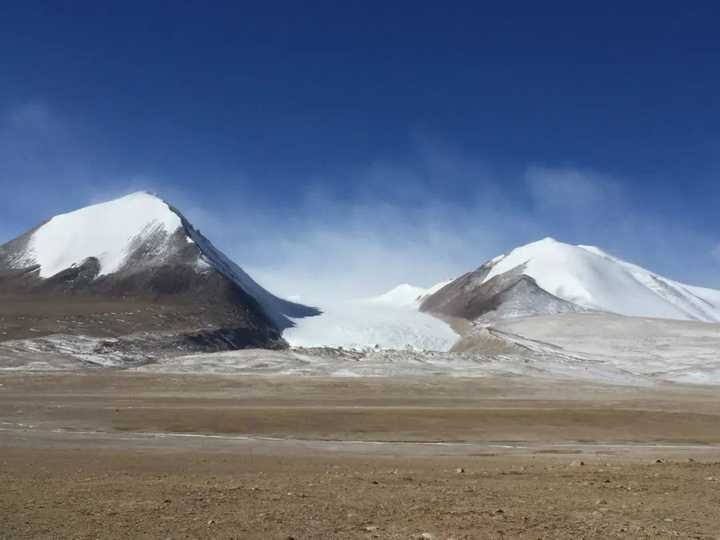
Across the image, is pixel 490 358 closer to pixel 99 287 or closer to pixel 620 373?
pixel 620 373

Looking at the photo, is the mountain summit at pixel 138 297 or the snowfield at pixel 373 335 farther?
the snowfield at pixel 373 335

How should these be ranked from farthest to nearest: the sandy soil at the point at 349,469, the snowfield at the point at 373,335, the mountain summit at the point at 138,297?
the snowfield at the point at 373,335
the mountain summit at the point at 138,297
the sandy soil at the point at 349,469

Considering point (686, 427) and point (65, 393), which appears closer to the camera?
point (686, 427)

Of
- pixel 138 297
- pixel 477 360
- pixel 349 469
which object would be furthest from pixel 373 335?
pixel 349 469

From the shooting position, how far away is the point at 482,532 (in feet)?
41.2

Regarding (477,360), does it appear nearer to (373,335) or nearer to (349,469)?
(373,335)

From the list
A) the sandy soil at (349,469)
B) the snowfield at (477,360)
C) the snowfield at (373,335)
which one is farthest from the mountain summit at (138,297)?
the sandy soil at (349,469)

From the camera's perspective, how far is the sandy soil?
43.0 ft

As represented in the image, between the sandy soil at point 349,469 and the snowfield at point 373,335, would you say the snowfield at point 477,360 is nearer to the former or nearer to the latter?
the snowfield at point 373,335

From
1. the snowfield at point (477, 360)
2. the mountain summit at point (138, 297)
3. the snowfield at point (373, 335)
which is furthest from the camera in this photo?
the snowfield at point (373, 335)

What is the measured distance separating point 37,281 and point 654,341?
142m

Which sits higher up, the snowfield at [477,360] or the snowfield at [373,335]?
the snowfield at [373,335]

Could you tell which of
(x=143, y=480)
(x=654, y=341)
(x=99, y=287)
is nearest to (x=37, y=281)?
(x=99, y=287)

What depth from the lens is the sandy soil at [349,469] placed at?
43.0 ft
